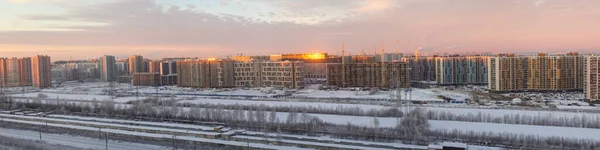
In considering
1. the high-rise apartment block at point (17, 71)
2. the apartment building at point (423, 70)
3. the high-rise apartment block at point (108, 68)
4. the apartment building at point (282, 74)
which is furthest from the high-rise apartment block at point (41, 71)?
the apartment building at point (423, 70)

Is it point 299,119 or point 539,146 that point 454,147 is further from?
point 299,119

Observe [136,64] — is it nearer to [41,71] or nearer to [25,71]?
[25,71]

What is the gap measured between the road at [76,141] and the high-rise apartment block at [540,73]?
16.6 meters

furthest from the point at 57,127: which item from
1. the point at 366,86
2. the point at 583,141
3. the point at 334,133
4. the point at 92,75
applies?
the point at 92,75

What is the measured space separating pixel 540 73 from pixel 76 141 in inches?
730

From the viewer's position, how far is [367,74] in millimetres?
24312

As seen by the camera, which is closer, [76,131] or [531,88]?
[76,131]

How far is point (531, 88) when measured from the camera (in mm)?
20875

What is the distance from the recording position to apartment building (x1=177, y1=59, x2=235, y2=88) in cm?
2761

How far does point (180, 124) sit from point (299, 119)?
3.10 meters

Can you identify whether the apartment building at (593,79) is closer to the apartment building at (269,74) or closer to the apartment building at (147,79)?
the apartment building at (269,74)

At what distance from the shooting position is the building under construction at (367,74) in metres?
23.7

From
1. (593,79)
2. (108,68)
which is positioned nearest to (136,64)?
(108,68)

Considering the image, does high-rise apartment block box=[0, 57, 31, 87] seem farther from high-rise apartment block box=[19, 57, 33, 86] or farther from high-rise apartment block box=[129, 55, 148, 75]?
high-rise apartment block box=[129, 55, 148, 75]
